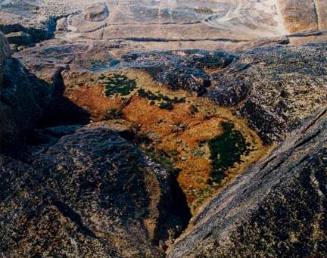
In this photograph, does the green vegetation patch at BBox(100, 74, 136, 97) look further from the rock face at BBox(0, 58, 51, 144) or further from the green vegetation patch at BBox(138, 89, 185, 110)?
the rock face at BBox(0, 58, 51, 144)

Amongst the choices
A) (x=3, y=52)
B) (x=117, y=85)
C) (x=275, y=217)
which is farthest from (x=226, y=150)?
(x=3, y=52)

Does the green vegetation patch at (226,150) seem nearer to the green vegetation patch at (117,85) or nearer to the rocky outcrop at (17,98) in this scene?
the green vegetation patch at (117,85)

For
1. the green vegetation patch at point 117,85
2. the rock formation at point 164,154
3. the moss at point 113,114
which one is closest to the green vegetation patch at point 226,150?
the rock formation at point 164,154

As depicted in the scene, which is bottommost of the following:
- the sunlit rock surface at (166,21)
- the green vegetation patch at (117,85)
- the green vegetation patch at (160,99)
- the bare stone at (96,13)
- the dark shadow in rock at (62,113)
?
the bare stone at (96,13)

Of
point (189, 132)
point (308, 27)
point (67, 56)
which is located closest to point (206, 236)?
point (189, 132)

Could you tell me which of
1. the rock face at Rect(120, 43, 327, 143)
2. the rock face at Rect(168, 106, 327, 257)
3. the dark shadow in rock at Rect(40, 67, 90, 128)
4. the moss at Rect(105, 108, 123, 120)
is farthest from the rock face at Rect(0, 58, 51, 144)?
the rock face at Rect(168, 106, 327, 257)

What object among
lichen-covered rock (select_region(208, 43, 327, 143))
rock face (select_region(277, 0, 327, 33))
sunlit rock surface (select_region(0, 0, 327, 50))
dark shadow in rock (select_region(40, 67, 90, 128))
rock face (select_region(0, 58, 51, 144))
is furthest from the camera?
rock face (select_region(277, 0, 327, 33))
